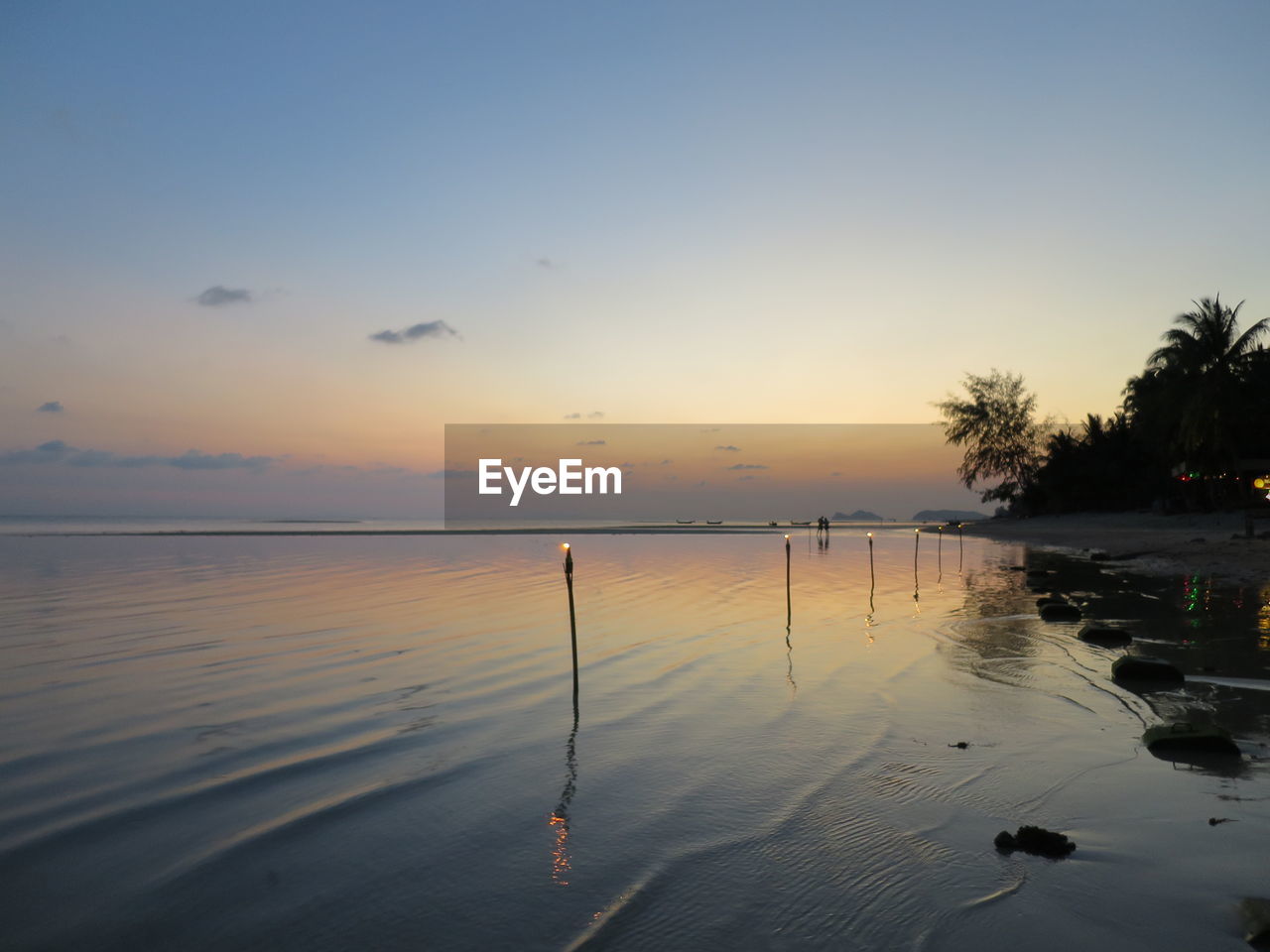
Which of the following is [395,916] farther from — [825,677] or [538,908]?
[825,677]

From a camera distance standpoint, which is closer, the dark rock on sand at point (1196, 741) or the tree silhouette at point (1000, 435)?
the dark rock on sand at point (1196, 741)

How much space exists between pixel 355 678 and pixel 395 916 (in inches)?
366

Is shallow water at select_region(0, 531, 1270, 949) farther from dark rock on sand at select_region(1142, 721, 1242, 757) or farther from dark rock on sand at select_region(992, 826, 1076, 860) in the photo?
dark rock on sand at select_region(1142, 721, 1242, 757)

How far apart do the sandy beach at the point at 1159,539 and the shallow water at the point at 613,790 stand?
18.5 meters

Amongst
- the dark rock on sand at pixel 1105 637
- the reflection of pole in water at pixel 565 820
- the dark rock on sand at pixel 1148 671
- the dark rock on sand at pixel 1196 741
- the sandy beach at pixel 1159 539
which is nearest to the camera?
the reflection of pole in water at pixel 565 820

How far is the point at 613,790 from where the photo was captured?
8.68 meters

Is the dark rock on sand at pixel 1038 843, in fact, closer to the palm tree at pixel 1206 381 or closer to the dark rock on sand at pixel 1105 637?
the dark rock on sand at pixel 1105 637

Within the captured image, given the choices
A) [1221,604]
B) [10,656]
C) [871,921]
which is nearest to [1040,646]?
[1221,604]

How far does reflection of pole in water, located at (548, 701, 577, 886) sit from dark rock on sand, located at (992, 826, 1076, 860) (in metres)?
3.84

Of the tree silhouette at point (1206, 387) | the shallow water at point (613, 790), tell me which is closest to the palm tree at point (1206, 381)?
the tree silhouette at point (1206, 387)

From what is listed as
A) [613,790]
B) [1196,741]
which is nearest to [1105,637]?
[1196,741]

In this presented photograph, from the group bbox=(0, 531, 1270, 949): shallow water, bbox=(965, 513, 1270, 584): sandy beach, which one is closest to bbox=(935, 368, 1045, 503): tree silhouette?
bbox=(965, 513, 1270, 584): sandy beach

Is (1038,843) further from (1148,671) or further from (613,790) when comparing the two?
(1148,671)

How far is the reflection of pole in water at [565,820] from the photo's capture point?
6684mm
